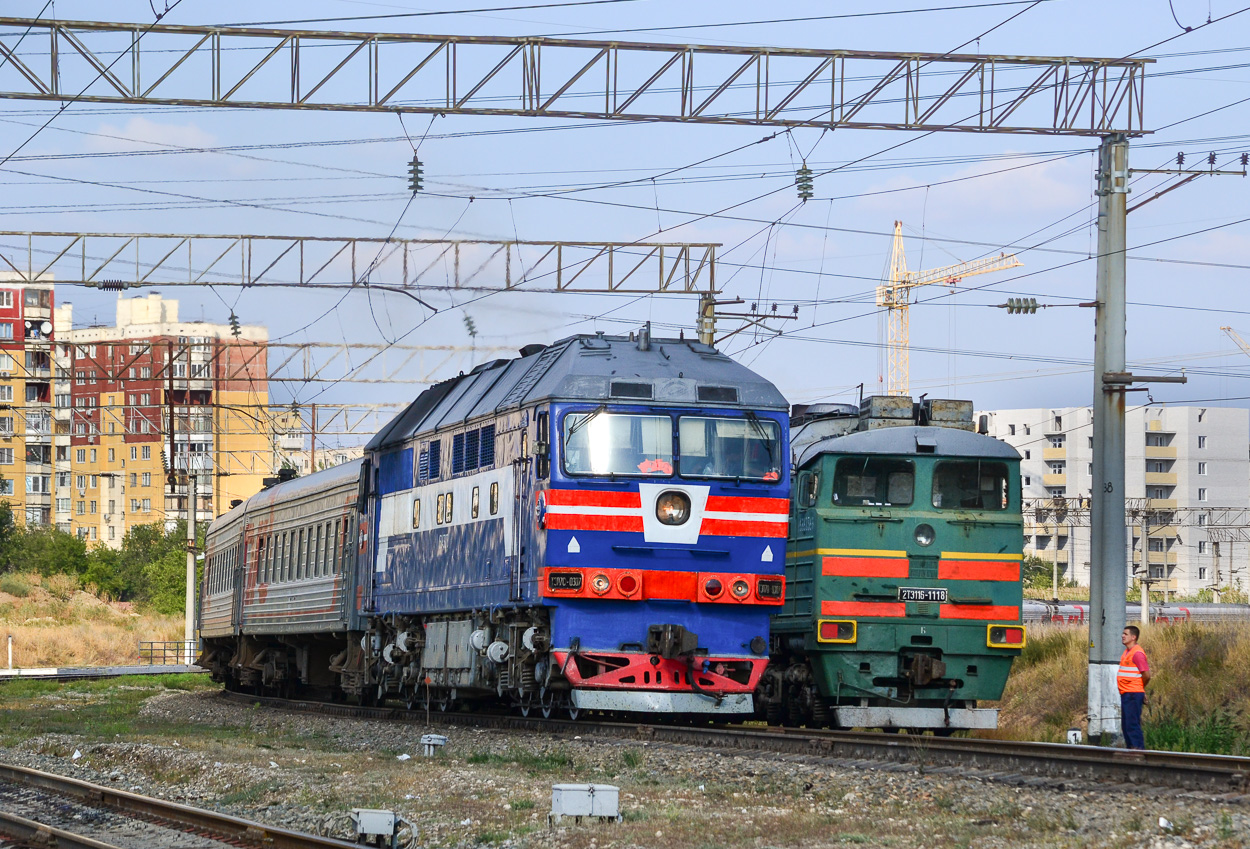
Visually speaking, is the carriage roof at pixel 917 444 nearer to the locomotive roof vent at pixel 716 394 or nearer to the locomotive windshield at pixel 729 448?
the locomotive windshield at pixel 729 448

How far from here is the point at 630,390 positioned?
59.3 feet

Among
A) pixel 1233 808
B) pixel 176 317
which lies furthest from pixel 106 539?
pixel 1233 808

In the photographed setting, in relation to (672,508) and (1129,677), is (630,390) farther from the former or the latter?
(1129,677)

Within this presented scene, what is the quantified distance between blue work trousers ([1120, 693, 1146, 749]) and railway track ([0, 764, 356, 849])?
922 centimetres

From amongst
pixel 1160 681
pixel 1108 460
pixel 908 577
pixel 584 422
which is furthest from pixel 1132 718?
pixel 584 422

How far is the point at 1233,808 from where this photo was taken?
33.8 ft

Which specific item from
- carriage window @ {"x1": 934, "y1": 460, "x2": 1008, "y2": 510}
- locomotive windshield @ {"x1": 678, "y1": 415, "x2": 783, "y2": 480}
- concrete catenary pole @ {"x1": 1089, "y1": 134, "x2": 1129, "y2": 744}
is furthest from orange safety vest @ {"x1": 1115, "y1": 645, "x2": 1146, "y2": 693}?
locomotive windshield @ {"x1": 678, "y1": 415, "x2": 783, "y2": 480}

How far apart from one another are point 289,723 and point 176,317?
113406mm

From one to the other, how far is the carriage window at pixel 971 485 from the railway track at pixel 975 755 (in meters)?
3.84

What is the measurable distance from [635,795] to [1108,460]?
9934 mm

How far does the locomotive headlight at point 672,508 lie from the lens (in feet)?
58.2

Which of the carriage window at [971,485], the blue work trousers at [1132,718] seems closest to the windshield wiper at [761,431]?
the carriage window at [971,485]

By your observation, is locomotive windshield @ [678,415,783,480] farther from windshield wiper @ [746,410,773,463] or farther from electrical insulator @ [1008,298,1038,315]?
electrical insulator @ [1008,298,1038,315]

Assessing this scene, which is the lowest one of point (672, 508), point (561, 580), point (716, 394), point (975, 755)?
point (975, 755)
